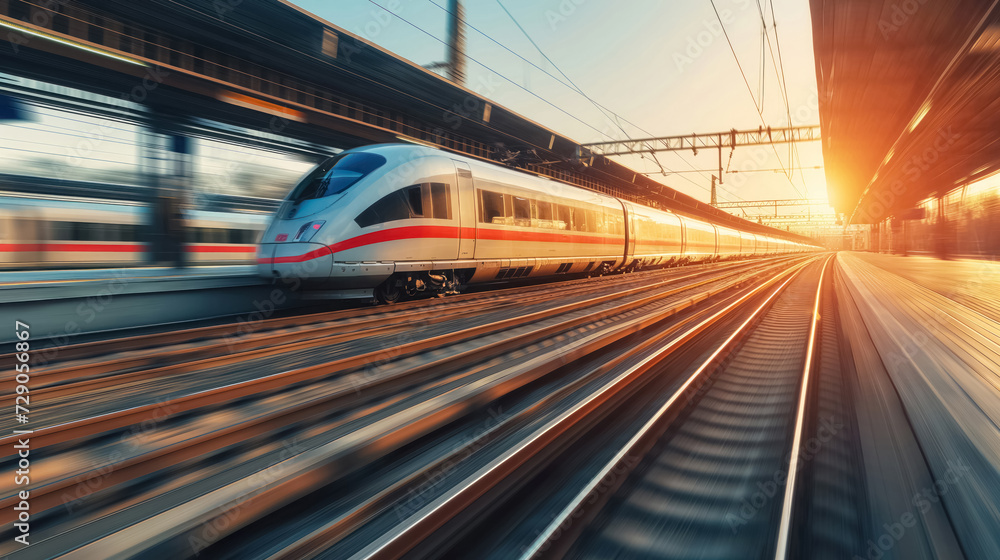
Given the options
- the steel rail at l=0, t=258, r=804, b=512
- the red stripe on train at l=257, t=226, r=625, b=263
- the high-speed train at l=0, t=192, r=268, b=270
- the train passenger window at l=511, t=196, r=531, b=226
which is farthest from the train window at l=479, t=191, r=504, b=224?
the high-speed train at l=0, t=192, r=268, b=270

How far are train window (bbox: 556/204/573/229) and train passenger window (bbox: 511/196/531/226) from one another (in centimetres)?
136

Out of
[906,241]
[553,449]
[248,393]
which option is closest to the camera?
[553,449]

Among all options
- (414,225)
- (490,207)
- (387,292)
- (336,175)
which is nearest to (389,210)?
(414,225)

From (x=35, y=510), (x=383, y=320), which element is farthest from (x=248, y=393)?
(x=383, y=320)

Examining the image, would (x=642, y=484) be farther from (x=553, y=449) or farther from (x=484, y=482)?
(x=484, y=482)

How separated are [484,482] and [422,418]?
87cm

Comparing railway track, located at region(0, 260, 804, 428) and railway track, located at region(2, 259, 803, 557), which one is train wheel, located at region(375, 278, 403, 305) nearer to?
railway track, located at region(0, 260, 804, 428)

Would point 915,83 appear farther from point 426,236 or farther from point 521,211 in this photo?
point 426,236

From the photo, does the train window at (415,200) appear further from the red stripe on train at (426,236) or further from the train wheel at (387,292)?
the train wheel at (387,292)

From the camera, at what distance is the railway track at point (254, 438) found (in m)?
1.92

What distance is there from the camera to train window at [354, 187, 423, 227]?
22.0 feet

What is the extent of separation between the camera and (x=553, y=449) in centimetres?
281

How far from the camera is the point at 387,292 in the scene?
7695 mm

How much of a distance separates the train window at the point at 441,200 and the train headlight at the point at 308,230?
197 centimetres
